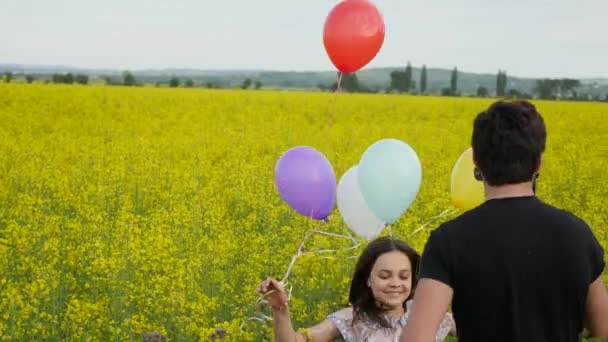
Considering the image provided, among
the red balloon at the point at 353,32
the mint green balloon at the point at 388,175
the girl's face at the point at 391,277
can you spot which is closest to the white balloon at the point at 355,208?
the mint green balloon at the point at 388,175

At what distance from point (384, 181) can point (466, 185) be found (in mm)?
425

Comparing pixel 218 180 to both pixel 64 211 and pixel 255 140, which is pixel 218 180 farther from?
pixel 255 140

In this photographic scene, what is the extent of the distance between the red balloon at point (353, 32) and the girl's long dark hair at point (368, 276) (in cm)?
190

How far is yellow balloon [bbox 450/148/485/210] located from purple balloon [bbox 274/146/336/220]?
2.03ft

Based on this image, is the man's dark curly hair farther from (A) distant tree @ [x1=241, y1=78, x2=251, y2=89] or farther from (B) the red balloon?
(A) distant tree @ [x1=241, y1=78, x2=251, y2=89]

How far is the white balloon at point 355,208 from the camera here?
454cm

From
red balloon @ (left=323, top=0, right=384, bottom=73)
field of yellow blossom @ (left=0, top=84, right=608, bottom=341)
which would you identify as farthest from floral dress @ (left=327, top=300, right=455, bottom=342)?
red balloon @ (left=323, top=0, right=384, bottom=73)

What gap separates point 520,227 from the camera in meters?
1.81

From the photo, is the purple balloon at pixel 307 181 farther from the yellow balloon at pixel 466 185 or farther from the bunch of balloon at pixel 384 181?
the yellow balloon at pixel 466 185

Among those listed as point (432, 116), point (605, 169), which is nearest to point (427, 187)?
point (605, 169)

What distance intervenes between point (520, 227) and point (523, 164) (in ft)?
0.43

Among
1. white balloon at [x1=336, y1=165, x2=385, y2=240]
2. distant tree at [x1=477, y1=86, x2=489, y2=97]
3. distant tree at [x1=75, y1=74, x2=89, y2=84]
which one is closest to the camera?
white balloon at [x1=336, y1=165, x2=385, y2=240]

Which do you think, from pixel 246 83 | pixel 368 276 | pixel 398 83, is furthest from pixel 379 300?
pixel 398 83

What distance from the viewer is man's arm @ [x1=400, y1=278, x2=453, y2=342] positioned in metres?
1.80
